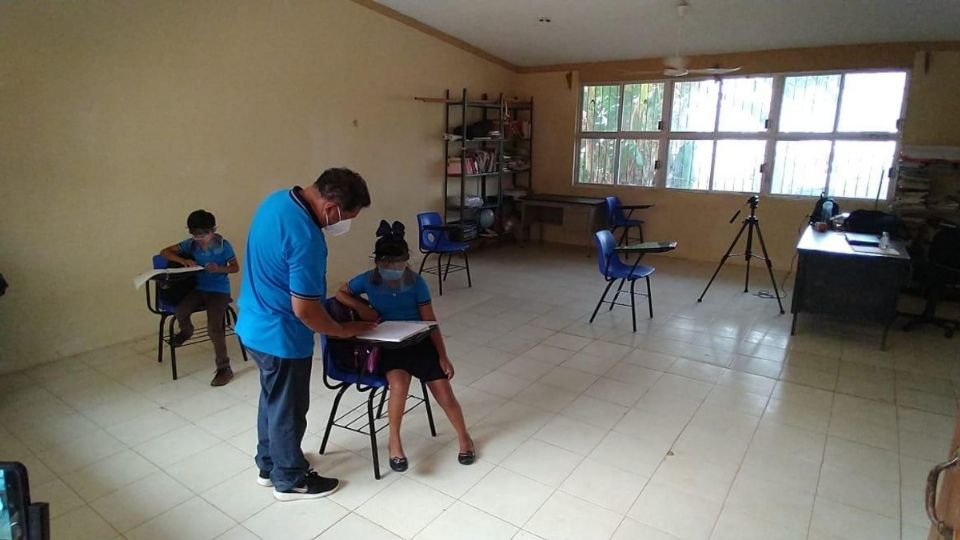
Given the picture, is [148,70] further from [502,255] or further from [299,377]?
[502,255]

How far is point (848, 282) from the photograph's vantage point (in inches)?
165

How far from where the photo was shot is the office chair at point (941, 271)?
4434mm

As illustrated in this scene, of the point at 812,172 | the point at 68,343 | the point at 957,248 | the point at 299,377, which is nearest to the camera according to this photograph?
the point at 299,377

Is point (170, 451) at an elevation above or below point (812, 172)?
below

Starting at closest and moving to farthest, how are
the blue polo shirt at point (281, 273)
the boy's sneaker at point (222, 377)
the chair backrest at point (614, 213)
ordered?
the blue polo shirt at point (281, 273)
the boy's sneaker at point (222, 377)
the chair backrest at point (614, 213)

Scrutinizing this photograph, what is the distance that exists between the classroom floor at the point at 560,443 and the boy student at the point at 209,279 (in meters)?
0.23

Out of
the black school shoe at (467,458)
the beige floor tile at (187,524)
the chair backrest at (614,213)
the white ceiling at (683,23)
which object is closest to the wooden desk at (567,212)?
the chair backrest at (614,213)

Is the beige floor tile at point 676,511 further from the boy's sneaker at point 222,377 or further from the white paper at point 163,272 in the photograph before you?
the white paper at point 163,272

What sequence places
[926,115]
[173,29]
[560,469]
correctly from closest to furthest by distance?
1. [560,469]
2. [173,29]
3. [926,115]

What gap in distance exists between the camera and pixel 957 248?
443 cm

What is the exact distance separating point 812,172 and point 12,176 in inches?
284

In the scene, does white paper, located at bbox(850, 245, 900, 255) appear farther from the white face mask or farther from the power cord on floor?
the white face mask

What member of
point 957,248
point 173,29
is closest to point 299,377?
point 173,29

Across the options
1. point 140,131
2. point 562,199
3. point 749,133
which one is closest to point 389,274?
point 140,131
